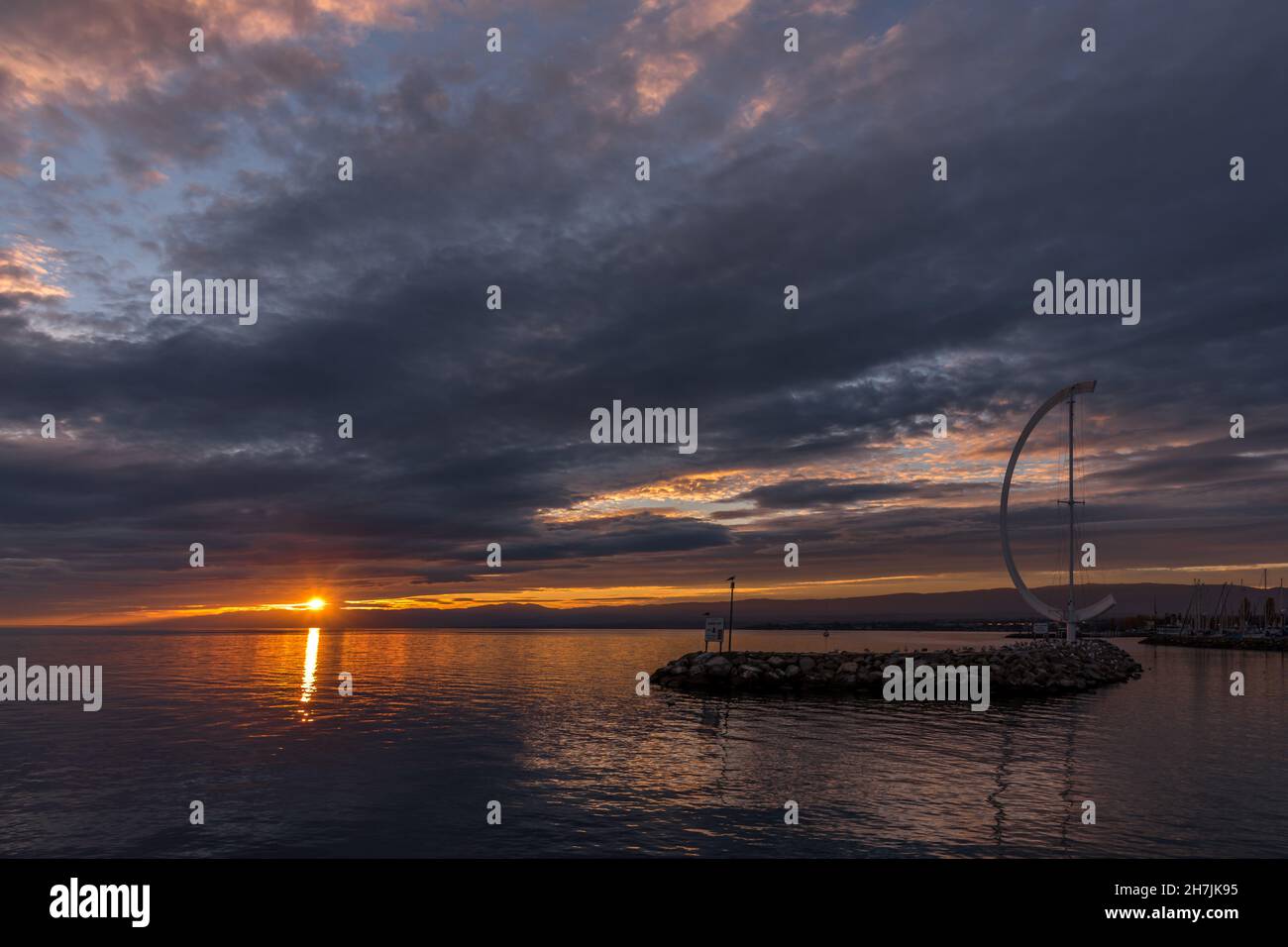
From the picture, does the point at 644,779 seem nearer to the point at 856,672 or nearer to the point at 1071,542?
the point at 856,672

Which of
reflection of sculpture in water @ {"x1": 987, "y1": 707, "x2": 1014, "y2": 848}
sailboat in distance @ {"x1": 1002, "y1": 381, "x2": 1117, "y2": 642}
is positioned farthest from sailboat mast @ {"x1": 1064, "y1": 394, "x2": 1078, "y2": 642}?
reflection of sculpture in water @ {"x1": 987, "y1": 707, "x2": 1014, "y2": 848}

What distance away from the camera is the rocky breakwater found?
66562 mm

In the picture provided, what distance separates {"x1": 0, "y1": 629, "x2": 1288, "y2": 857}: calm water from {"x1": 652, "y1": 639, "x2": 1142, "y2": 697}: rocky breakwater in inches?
403

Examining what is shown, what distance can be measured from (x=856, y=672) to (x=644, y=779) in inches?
1738

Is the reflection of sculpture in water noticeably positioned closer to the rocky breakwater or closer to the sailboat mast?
the rocky breakwater

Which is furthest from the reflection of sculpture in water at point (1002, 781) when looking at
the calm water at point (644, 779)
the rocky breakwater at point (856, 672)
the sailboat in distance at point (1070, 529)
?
the sailboat in distance at point (1070, 529)

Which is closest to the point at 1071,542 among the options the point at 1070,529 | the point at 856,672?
the point at 1070,529

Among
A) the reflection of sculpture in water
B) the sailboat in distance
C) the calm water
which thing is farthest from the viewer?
the sailboat in distance

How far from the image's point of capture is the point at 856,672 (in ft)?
224

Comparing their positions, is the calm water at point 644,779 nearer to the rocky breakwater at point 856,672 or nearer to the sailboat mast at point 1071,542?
the rocky breakwater at point 856,672
